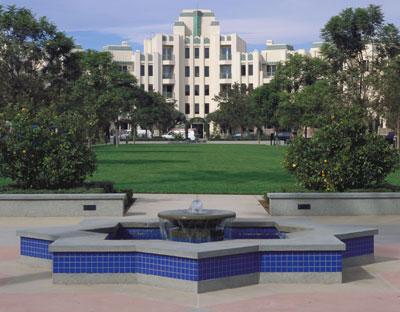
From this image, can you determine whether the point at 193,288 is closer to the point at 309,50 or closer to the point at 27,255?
the point at 27,255

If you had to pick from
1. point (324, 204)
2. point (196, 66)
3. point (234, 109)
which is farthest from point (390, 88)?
point (196, 66)

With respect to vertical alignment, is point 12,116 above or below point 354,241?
above

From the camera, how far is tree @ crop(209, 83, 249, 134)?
104m

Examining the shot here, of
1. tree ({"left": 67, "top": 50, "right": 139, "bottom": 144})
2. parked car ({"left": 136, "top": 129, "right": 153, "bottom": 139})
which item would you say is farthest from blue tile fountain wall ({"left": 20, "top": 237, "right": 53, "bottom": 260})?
parked car ({"left": 136, "top": 129, "right": 153, "bottom": 139})

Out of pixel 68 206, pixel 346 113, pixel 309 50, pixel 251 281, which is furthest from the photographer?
pixel 309 50

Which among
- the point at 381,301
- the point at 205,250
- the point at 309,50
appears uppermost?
the point at 309,50

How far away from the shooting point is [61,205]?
1544 cm

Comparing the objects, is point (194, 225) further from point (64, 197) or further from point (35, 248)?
point (64, 197)

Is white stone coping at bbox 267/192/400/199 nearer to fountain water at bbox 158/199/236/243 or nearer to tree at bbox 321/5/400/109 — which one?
fountain water at bbox 158/199/236/243

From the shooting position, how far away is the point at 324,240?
8.84m

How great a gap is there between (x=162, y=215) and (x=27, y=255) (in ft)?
6.73

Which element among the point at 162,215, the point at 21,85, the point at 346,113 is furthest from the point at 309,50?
the point at 162,215

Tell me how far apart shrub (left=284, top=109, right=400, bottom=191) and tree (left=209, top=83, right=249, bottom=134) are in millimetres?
84830

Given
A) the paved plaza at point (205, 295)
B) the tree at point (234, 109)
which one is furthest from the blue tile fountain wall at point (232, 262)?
the tree at point (234, 109)
